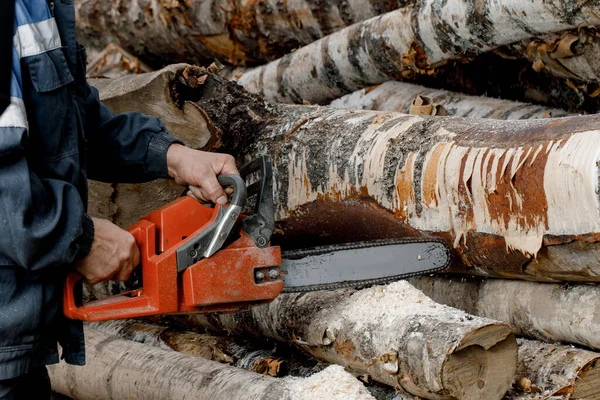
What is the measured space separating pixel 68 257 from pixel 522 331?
1532 millimetres

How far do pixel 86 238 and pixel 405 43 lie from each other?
7.80ft

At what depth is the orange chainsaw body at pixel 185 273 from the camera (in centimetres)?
238

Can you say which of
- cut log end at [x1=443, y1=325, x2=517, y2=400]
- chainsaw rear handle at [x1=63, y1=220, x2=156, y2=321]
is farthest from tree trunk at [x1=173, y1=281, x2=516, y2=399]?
chainsaw rear handle at [x1=63, y1=220, x2=156, y2=321]

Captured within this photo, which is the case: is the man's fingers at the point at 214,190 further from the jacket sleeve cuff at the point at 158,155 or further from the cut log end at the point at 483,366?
the cut log end at the point at 483,366

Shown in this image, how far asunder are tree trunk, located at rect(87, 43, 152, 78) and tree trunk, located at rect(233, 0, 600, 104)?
919 mm

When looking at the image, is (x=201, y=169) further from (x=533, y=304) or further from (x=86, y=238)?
(x=533, y=304)

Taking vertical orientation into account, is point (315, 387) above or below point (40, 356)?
below

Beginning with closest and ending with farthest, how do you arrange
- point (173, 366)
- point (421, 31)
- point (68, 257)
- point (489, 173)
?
point (68, 257)
point (489, 173)
point (173, 366)
point (421, 31)

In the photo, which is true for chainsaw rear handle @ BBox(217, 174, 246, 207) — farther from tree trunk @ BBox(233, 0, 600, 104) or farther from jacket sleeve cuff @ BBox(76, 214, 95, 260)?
tree trunk @ BBox(233, 0, 600, 104)

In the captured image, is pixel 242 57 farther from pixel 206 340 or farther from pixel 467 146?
pixel 467 146

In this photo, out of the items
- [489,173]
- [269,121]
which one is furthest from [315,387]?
[269,121]

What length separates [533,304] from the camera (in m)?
2.65

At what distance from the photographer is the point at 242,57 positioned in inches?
226

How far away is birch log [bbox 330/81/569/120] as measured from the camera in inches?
155
